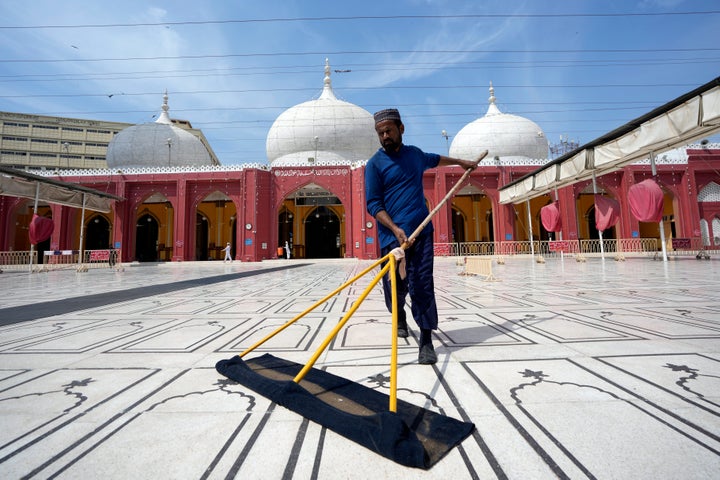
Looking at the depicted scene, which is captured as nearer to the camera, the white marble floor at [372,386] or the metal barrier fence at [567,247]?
the white marble floor at [372,386]

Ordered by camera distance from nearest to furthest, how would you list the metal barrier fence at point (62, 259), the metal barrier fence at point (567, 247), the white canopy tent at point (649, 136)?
1. the white canopy tent at point (649, 136)
2. the metal barrier fence at point (62, 259)
3. the metal barrier fence at point (567, 247)

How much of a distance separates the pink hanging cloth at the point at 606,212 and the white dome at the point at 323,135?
11928 mm

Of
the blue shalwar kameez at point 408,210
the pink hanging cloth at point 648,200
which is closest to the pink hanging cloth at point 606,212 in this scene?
the pink hanging cloth at point 648,200

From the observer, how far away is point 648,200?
24.6 ft

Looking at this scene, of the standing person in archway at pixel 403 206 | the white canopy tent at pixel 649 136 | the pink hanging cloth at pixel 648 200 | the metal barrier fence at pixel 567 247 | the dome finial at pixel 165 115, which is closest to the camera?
the standing person in archway at pixel 403 206

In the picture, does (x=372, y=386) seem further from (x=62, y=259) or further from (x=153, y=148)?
(x=153, y=148)

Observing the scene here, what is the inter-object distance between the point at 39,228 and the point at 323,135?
1264 cm

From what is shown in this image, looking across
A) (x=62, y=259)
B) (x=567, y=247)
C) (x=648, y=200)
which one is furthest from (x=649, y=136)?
(x=62, y=259)

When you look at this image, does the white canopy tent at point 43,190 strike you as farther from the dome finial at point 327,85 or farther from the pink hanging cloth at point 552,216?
the pink hanging cloth at point 552,216

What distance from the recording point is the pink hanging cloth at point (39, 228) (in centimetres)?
970

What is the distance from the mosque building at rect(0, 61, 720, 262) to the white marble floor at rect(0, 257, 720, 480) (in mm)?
12793

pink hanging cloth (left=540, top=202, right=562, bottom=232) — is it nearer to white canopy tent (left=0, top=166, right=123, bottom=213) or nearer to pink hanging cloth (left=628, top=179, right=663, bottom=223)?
pink hanging cloth (left=628, top=179, right=663, bottom=223)

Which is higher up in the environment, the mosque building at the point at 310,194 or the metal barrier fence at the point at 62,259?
the mosque building at the point at 310,194

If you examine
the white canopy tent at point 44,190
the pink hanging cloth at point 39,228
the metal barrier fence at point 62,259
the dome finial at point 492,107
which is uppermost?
the dome finial at point 492,107
